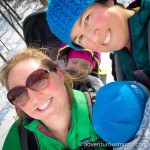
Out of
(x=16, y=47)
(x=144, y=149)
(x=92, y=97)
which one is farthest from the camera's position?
(x=16, y=47)

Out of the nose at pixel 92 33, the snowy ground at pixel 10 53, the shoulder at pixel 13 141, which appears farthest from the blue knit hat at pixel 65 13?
the snowy ground at pixel 10 53

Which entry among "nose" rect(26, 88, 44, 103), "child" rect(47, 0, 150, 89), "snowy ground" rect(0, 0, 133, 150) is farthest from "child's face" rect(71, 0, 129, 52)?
"snowy ground" rect(0, 0, 133, 150)

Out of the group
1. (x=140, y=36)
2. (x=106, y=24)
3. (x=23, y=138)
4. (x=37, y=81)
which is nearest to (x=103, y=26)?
(x=106, y=24)

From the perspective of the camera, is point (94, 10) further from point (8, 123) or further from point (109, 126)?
point (8, 123)

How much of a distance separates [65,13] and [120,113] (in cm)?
89

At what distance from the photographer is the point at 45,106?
1.09 meters

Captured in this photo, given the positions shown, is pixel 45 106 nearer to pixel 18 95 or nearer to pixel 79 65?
pixel 18 95

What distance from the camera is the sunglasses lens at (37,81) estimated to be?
104cm

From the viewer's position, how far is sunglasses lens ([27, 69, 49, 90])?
1.04 m

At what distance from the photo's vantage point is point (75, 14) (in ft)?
3.30

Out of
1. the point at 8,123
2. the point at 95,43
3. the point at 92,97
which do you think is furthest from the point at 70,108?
the point at 8,123

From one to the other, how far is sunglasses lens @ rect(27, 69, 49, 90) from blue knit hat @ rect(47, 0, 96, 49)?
44 cm

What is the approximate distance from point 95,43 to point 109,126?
79 cm

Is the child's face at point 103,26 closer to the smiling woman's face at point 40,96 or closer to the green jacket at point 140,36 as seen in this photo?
the green jacket at point 140,36
